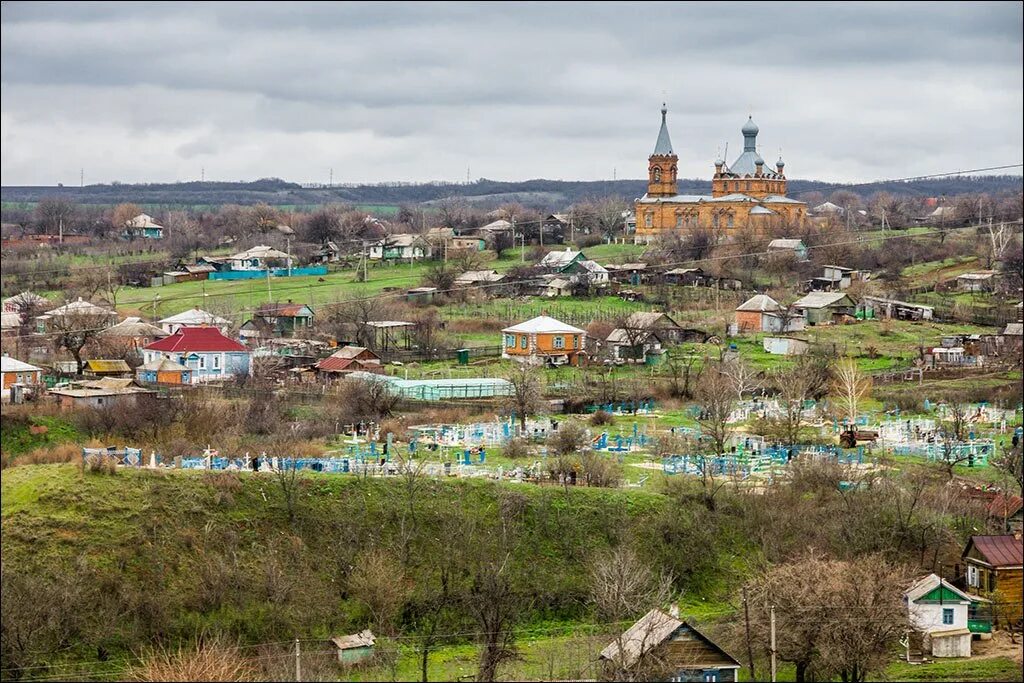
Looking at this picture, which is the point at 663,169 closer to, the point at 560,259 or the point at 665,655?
the point at 560,259

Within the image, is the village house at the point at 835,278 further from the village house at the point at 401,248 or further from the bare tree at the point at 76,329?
the bare tree at the point at 76,329

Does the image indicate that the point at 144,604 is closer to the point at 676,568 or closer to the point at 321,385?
the point at 676,568

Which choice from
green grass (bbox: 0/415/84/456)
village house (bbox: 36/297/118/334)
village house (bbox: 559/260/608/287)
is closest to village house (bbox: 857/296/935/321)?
village house (bbox: 559/260/608/287)

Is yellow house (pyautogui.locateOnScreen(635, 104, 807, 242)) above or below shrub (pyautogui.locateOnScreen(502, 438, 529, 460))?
above

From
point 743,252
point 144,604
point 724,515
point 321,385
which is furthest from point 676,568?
point 743,252

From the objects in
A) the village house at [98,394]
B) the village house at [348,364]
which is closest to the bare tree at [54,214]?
the village house at [348,364]

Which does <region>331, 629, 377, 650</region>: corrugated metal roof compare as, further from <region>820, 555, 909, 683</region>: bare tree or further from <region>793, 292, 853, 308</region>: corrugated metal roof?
<region>793, 292, 853, 308</region>: corrugated metal roof
